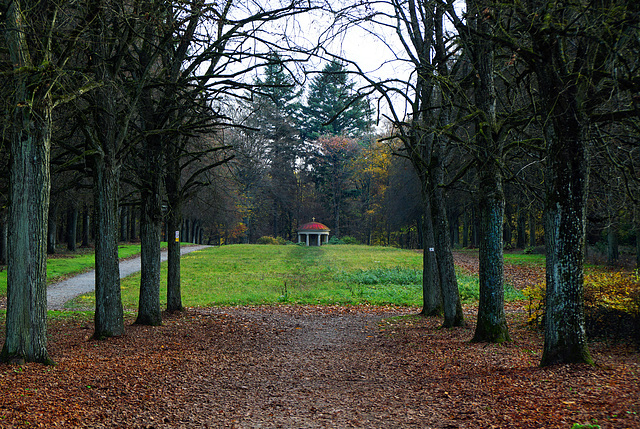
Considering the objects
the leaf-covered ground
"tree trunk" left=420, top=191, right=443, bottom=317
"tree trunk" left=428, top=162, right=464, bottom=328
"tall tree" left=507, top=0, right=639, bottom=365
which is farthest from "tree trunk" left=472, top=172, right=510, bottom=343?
"tree trunk" left=420, top=191, right=443, bottom=317

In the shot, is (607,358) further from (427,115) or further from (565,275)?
(427,115)

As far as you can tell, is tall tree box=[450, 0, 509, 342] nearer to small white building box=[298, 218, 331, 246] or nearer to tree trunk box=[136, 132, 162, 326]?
tree trunk box=[136, 132, 162, 326]

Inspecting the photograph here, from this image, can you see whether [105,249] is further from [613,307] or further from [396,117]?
[613,307]

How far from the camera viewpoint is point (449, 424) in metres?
4.12

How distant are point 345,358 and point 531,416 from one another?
392cm

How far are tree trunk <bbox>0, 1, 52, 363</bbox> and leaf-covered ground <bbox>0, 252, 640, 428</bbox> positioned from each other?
45cm

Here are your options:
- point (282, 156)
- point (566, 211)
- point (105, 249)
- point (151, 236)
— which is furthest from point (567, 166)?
point (282, 156)

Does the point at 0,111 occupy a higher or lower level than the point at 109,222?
higher

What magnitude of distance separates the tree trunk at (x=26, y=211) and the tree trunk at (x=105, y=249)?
200 cm

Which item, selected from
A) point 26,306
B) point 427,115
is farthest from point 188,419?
point 427,115

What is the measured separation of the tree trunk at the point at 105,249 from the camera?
799 centimetres

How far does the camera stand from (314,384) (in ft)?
19.6

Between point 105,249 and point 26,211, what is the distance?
2.26 m

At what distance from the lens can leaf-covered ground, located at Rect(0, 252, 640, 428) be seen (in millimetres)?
4180
